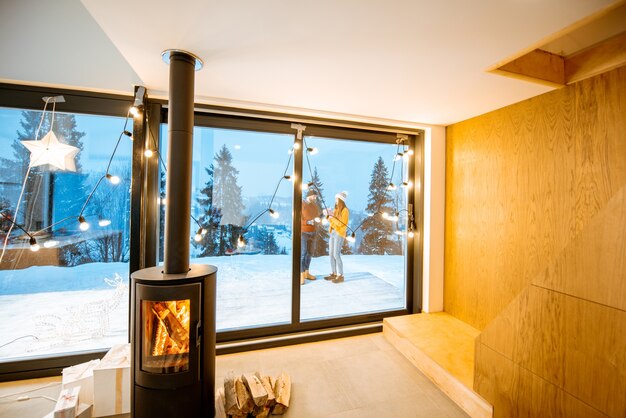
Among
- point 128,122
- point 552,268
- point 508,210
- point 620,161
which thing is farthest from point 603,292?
point 128,122

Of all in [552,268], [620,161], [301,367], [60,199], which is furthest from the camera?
[301,367]

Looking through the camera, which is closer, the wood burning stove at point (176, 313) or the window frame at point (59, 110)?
the wood burning stove at point (176, 313)

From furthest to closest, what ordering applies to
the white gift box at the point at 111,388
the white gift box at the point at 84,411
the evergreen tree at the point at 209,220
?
the evergreen tree at the point at 209,220 → the white gift box at the point at 111,388 → the white gift box at the point at 84,411

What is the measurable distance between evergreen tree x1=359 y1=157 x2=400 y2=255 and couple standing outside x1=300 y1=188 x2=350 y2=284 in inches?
12.1

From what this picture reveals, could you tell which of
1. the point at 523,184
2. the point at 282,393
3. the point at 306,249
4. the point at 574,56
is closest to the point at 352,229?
the point at 306,249

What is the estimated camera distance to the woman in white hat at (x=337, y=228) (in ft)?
10.8

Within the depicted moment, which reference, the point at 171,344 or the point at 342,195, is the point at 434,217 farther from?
the point at 171,344

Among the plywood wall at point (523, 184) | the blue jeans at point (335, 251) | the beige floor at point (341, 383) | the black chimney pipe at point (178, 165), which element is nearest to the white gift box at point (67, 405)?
the beige floor at point (341, 383)

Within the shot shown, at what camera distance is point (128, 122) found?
248 centimetres

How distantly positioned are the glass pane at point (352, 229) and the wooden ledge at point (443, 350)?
1.38ft

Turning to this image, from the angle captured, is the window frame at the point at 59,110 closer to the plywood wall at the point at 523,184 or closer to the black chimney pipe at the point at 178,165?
the black chimney pipe at the point at 178,165

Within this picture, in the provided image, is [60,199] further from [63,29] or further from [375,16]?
[375,16]

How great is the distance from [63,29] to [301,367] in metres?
3.51

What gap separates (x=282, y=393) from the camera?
2.06 meters
